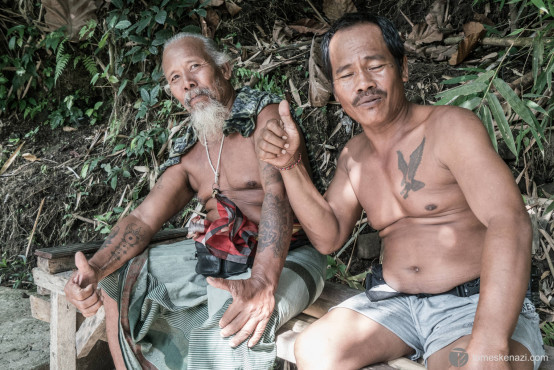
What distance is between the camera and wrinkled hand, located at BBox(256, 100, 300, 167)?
192 centimetres

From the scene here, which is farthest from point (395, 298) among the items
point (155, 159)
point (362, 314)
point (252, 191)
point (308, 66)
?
point (155, 159)

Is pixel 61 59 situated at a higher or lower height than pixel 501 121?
higher

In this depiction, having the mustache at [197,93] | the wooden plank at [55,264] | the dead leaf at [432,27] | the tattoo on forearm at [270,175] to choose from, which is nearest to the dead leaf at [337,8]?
the dead leaf at [432,27]

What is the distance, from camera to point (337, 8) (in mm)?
4434

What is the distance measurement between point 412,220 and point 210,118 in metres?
1.22

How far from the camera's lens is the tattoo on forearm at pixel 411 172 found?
191 cm

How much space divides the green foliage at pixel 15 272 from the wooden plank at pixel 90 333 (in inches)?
88.3

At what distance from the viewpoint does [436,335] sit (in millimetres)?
1733

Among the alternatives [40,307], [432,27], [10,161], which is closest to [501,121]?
[432,27]

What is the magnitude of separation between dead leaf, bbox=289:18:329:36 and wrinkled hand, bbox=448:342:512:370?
353 cm

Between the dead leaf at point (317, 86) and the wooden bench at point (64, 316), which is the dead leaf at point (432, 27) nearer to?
the dead leaf at point (317, 86)

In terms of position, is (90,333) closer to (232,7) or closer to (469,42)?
(469,42)

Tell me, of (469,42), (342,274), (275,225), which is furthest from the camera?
(469,42)

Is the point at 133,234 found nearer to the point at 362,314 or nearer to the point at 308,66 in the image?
the point at 362,314
